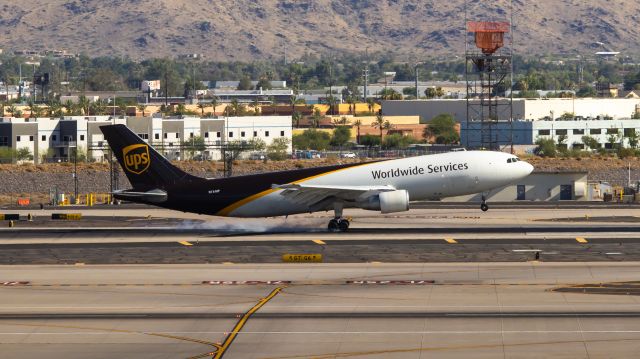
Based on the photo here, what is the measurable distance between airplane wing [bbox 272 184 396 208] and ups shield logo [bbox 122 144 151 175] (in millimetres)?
7877

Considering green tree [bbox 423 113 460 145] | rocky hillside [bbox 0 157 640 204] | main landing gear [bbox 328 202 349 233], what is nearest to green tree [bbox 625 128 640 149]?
green tree [bbox 423 113 460 145]

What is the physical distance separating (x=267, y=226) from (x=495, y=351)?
40055 mm

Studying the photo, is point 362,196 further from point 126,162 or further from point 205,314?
point 205,314

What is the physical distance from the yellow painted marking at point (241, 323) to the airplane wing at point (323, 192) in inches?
804

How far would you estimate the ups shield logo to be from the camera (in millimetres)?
76062

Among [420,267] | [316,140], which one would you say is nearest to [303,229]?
[420,267]

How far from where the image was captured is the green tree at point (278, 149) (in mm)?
154375

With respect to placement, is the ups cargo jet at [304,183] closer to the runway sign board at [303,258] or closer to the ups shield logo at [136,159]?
the ups shield logo at [136,159]

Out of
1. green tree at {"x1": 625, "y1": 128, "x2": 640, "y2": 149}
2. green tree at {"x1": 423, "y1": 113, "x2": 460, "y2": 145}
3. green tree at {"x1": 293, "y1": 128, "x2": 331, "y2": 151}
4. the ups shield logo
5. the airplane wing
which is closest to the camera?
the airplane wing

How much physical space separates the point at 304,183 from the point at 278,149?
93.8 meters

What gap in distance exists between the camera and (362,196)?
7462 cm

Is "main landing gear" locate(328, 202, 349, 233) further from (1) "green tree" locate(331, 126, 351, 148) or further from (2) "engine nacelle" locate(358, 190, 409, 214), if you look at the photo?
(1) "green tree" locate(331, 126, 351, 148)

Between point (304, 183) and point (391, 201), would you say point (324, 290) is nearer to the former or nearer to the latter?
point (391, 201)

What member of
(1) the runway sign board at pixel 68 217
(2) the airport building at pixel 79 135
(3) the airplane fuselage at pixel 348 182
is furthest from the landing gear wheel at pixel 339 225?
(2) the airport building at pixel 79 135
